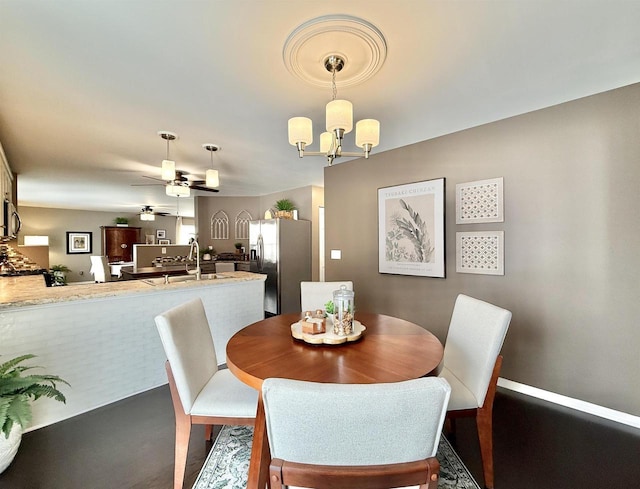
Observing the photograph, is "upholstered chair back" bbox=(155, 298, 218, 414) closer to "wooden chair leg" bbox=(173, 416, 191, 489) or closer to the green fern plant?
"wooden chair leg" bbox=(173, 416, 191, 489)

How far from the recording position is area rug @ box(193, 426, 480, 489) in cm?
152

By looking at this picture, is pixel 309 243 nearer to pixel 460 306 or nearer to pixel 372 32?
pixel 460 306

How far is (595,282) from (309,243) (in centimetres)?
396

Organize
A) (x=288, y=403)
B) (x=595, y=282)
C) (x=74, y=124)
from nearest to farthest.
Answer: (x=288, y=403), (x=595, y=282), (x=74, y=124)

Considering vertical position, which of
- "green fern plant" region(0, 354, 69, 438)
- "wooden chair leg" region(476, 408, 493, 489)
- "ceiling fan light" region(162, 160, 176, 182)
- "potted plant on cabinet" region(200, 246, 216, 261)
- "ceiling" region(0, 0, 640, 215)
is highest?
"ceiling" region(0, 0, 640, 215)

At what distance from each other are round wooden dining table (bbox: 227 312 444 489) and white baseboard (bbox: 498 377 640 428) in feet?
5.12

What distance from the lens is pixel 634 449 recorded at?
5.90ft

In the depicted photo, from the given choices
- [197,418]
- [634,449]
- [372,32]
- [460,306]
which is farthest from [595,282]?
[197,418]

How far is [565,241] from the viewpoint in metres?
2.31

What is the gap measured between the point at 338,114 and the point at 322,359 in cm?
131

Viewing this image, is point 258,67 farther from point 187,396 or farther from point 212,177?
point 187,396

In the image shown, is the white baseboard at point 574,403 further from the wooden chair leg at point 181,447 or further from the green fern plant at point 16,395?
the green fern plant at point 16,395

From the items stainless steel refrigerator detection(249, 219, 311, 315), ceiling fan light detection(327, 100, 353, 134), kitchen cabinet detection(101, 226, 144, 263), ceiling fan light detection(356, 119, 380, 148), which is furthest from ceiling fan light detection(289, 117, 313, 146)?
kitchen cabinet detection(101, 226, 144, 263)

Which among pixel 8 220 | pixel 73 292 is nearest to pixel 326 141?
pixel 73 292
